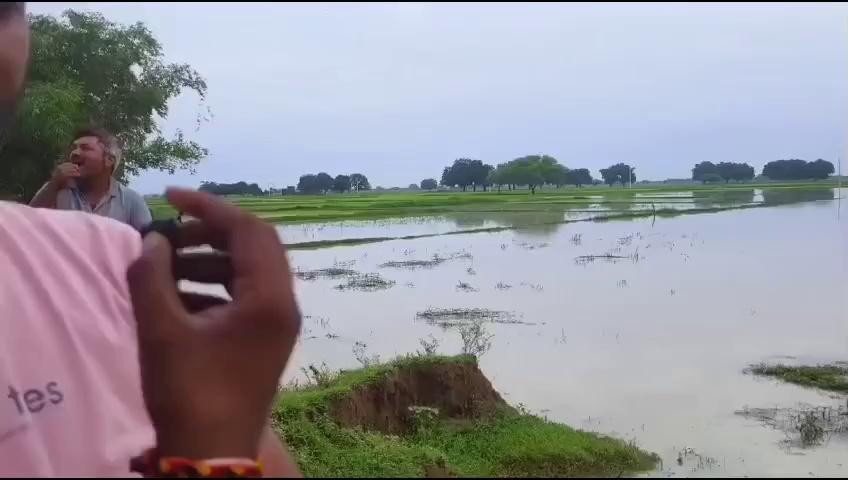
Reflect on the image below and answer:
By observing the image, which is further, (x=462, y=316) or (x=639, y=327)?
(x=462, y=316)

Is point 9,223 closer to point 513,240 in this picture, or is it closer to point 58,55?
point 58,55

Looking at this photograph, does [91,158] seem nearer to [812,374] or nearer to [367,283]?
[812,374]

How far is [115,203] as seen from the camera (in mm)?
3777

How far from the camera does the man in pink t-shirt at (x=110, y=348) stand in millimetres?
582

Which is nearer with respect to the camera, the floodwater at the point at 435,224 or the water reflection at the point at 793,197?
the floodwater at the point at 435,224

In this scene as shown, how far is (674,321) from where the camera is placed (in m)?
12.8

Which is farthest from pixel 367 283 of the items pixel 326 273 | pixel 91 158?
pixel 91 158

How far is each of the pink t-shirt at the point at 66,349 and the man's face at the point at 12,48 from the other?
0.22m

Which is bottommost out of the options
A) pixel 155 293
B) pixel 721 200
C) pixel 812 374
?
pixel 812 374

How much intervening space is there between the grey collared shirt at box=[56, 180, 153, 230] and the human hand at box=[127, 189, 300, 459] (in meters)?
2.96

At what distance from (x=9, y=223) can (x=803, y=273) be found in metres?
18.7

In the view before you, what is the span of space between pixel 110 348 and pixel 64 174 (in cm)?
290

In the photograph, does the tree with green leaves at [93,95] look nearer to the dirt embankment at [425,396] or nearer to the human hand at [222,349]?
the dirt embankment at [425,396]

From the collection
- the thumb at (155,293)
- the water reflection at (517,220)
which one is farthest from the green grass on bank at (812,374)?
the water reflection at (517,220)
